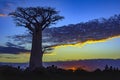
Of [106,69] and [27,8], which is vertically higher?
[27,8]

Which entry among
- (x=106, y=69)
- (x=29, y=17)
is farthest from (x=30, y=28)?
(x=106, y=69)

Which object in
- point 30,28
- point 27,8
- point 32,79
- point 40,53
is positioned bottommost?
point 32,79

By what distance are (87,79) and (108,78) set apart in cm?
127

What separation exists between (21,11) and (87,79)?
1213 cm

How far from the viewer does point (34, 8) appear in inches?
1110

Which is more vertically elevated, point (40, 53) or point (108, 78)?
point (40, 53)

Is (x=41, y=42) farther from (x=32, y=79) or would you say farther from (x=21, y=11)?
(x=32, y=79)

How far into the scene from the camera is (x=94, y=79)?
18500 mm

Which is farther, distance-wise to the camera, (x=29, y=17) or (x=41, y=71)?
(x=29, y=17)

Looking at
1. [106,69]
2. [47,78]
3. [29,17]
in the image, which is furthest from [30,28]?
[47,78]

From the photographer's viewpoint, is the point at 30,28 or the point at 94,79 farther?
the point at 30,28

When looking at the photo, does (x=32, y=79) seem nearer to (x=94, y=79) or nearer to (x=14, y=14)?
(x=94, y=79)

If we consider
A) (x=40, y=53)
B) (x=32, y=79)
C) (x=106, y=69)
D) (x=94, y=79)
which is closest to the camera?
(x=32, y=79)

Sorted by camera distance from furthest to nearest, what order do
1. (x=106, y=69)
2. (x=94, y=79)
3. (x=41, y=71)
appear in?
(x=106, y=69) → (x=41, y=71) → (x=94, y=79)
